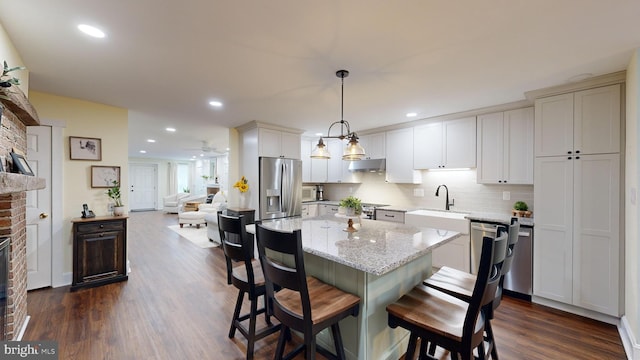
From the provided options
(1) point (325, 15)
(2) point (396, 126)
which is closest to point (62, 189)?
(1) point (325, 15)

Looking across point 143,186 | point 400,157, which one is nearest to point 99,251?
point 400,157

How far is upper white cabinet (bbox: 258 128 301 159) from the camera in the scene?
462 cm

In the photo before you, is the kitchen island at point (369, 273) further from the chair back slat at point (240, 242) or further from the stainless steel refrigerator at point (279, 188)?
the stainless steel refrigerator at point (279, 188)

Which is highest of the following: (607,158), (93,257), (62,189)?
(607,158)

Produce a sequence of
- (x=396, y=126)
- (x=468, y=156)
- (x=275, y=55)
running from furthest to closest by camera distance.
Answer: (x=396, y=126) < (x=468, y=156) < (x=275, y=55)

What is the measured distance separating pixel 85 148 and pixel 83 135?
0.59ft

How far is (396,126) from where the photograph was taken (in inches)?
185

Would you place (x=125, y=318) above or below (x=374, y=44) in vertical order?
below

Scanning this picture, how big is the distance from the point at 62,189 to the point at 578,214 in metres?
6.22

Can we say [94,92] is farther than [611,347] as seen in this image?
Yes

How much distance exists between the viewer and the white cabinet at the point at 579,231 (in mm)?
2527

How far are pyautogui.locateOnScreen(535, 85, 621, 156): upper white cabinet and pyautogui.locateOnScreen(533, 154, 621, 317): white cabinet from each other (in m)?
0.11

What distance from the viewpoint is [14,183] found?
1.47 m

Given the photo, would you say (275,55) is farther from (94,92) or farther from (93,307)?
(93,307)
